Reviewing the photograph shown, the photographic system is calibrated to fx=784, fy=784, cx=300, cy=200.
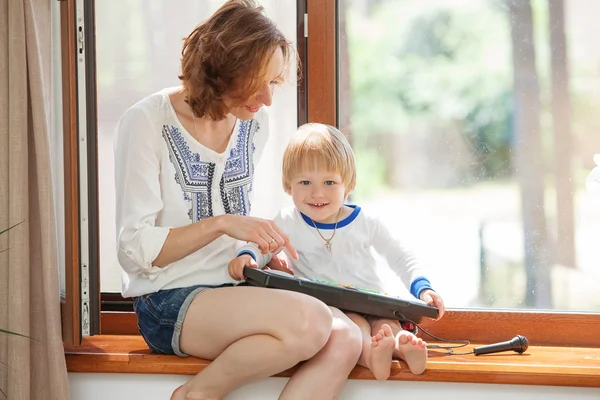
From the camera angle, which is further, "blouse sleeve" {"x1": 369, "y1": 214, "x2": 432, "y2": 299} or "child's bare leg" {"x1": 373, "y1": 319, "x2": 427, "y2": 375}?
"blouse sleeve" {"x1": 369, "y1": 214, "x2": 432, "y2": 299}

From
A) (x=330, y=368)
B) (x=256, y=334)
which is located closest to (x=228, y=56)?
(x=256, y=334)

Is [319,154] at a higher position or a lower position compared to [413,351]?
higher

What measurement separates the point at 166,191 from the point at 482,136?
0.91 m

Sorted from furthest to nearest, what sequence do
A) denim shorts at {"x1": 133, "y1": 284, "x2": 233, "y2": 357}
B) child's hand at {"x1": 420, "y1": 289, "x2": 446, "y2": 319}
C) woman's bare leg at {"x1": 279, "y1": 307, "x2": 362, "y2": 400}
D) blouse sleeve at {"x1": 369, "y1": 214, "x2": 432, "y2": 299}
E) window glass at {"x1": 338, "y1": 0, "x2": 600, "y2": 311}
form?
window glass at {"x1": 338, "y1": 0, "x2": 600, "y2": 311}, blouse sleeve at {"x1": 369, "y1": 214, "x2": 432, "y2": 299}, child's hand at {"x1": 420, "y1": 289, "x2": 446, "y2": 319}, denim shorts at {"x1": 133, "y1": 284, "x2": 233, "y2": 357}, woman's bare leg at {"x1": 279, "y1": 307, "x2": 362, "y2": 400}

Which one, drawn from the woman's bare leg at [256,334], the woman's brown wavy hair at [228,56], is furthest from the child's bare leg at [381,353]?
the woman's brown wavy hair at [228,56]

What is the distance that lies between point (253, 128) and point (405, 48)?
511 mm

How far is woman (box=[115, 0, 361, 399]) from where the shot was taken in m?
1.74

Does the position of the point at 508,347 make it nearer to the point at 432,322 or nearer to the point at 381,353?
the point at 432,322

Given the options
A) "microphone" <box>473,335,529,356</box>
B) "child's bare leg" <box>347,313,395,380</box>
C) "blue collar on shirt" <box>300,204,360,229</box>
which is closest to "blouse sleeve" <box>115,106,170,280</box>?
"blue collar on shirt" <box>300,204,360,229</box>

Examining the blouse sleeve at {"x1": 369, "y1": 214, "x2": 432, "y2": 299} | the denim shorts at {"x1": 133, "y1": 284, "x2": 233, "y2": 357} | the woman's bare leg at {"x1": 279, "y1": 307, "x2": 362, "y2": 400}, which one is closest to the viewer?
the woman's bare leg at {"x1": 279, "y1": 307, "x2": 362, "y2": 400}

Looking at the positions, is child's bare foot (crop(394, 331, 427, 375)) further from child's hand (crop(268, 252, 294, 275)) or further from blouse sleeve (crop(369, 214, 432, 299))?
child's hand (crop(268, 252, 294, 275))

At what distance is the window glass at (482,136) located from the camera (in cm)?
217

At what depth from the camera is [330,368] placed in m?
1.76

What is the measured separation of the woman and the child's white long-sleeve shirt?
16cm
